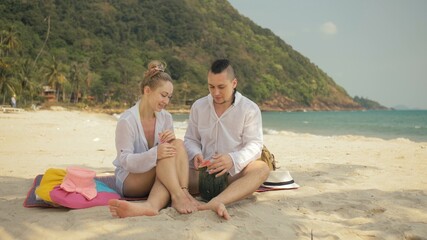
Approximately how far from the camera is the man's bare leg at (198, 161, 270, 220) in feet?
10.1

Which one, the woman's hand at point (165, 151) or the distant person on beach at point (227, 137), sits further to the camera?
the distant person on beach at point (227, 137)

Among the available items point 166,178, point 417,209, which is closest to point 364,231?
point 417,209

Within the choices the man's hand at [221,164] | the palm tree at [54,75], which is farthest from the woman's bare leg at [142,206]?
the palm tree at [54,75]

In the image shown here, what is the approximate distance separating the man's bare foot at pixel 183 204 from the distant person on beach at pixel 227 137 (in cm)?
25

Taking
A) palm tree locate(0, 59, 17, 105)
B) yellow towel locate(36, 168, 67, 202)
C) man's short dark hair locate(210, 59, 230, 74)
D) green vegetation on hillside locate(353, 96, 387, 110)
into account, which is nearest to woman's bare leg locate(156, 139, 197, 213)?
man's short dark hair locate(210, 59, 230, 74)

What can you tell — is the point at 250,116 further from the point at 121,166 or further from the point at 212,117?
the point at 121,166

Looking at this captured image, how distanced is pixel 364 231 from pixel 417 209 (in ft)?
3.58

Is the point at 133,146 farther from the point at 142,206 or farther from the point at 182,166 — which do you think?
the point at 142,206

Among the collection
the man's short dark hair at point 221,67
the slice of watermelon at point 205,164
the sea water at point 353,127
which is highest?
the man's short dark hair at point 221,67

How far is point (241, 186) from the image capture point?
3.32 m

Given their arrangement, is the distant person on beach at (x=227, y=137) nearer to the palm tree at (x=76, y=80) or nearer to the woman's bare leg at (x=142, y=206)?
the woman's bare leg at (x=142, y=206)

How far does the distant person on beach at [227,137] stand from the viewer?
3.34m

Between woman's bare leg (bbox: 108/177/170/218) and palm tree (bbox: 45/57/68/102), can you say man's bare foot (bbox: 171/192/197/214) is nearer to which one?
woman's bare leg (bbox: 108/177/170/218)

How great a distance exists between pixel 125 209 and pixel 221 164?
0.92 m
